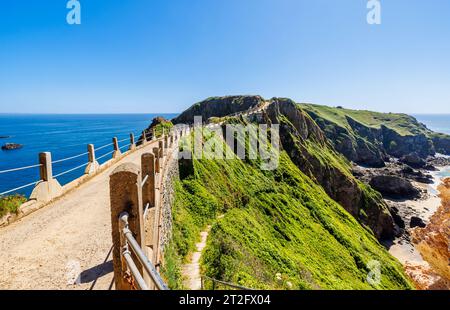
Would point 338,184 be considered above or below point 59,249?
below

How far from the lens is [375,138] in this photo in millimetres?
133250

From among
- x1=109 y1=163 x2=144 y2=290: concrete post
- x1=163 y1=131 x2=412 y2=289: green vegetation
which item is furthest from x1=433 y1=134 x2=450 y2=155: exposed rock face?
x1=109 y1=163 x2=144 y2=290: concrete post

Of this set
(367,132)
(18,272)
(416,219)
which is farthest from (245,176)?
(367,132)

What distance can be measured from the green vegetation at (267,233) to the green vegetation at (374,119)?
337ft

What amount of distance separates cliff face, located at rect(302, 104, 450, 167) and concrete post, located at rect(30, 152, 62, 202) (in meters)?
108

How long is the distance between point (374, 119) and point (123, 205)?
192402mm

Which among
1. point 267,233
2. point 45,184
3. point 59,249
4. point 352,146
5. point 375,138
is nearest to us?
point 59,249

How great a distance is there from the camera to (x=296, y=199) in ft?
116

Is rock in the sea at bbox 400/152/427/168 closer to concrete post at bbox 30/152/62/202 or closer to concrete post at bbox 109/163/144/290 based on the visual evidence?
concrete post at bbox 30/152/62/202

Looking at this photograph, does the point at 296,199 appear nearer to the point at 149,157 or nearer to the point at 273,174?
the point at 273,174

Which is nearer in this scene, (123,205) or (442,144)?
(123,205)

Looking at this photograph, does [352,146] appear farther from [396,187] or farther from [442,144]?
[442,144]

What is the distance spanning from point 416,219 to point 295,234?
39922 millimetres

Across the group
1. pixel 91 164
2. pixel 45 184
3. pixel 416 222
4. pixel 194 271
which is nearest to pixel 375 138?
pixel 416 222
